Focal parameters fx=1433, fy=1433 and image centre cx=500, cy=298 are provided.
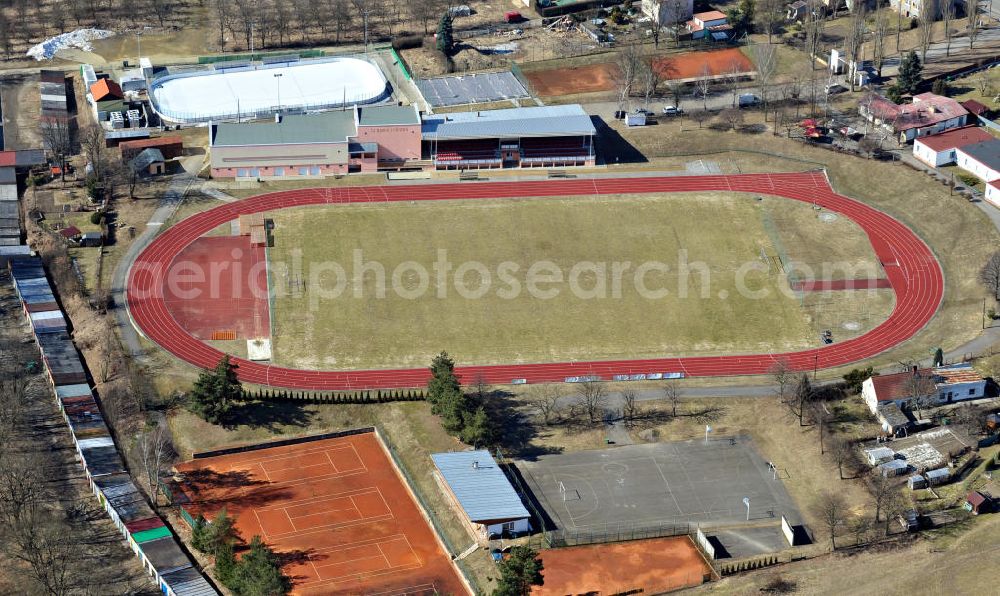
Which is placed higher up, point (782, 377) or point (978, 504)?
point (782, 377)

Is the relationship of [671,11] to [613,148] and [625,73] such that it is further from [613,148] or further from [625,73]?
[613,148]

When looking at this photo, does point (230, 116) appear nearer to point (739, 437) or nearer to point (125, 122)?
point (125, 122)

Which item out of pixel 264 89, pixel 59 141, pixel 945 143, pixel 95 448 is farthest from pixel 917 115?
pixel 95 448

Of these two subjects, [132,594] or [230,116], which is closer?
[132,594]

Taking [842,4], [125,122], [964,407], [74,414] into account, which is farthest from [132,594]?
[842,4]

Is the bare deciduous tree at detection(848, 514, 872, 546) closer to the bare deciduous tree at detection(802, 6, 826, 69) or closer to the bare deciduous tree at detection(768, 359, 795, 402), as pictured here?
the bare deciduous tree at detection(768, 359, 795, 402)

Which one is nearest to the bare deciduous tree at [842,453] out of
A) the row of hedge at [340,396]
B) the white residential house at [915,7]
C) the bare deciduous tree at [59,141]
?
the row of hedge at [340,396]

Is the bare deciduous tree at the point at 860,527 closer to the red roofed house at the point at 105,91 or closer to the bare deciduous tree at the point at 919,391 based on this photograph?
the bare deciduous tree at the point at 919,391
